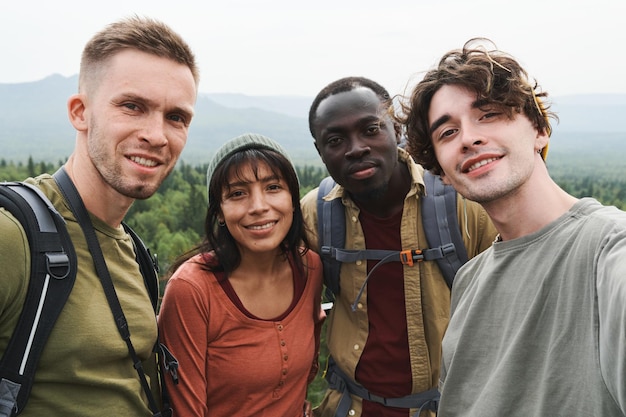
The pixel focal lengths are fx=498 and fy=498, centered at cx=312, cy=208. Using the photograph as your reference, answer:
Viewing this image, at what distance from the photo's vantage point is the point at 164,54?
8.66 ft

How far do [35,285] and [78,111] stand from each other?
103 cm

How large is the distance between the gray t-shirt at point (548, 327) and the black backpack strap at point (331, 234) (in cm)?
121

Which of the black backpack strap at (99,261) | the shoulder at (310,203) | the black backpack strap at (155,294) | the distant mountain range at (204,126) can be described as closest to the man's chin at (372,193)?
the shoulder at (310,203)

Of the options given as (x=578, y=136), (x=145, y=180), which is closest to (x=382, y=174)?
(x=145, y=180)

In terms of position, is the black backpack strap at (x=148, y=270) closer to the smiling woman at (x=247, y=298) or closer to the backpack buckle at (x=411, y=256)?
the smiling woman at (x=247, y=298)

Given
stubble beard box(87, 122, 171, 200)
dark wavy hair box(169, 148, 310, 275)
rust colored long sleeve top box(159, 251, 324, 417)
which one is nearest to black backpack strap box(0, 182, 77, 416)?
stubble beard box(87, 122, 171, 200)

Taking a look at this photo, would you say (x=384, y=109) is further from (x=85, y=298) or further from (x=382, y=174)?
(x=85, y=298)

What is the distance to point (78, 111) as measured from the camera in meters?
2.62

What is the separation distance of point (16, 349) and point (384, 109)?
265 cm

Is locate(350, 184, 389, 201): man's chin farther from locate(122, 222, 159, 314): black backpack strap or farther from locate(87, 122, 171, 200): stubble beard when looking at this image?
locate(87, 122, 171, 200): stubble beard

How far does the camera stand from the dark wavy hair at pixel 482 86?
8.04 feet

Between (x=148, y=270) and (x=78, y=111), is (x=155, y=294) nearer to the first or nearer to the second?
(x=148, y=270)

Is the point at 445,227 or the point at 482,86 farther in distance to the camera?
the point at 445,227

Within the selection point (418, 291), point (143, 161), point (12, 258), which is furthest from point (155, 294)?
point (418, 291)
